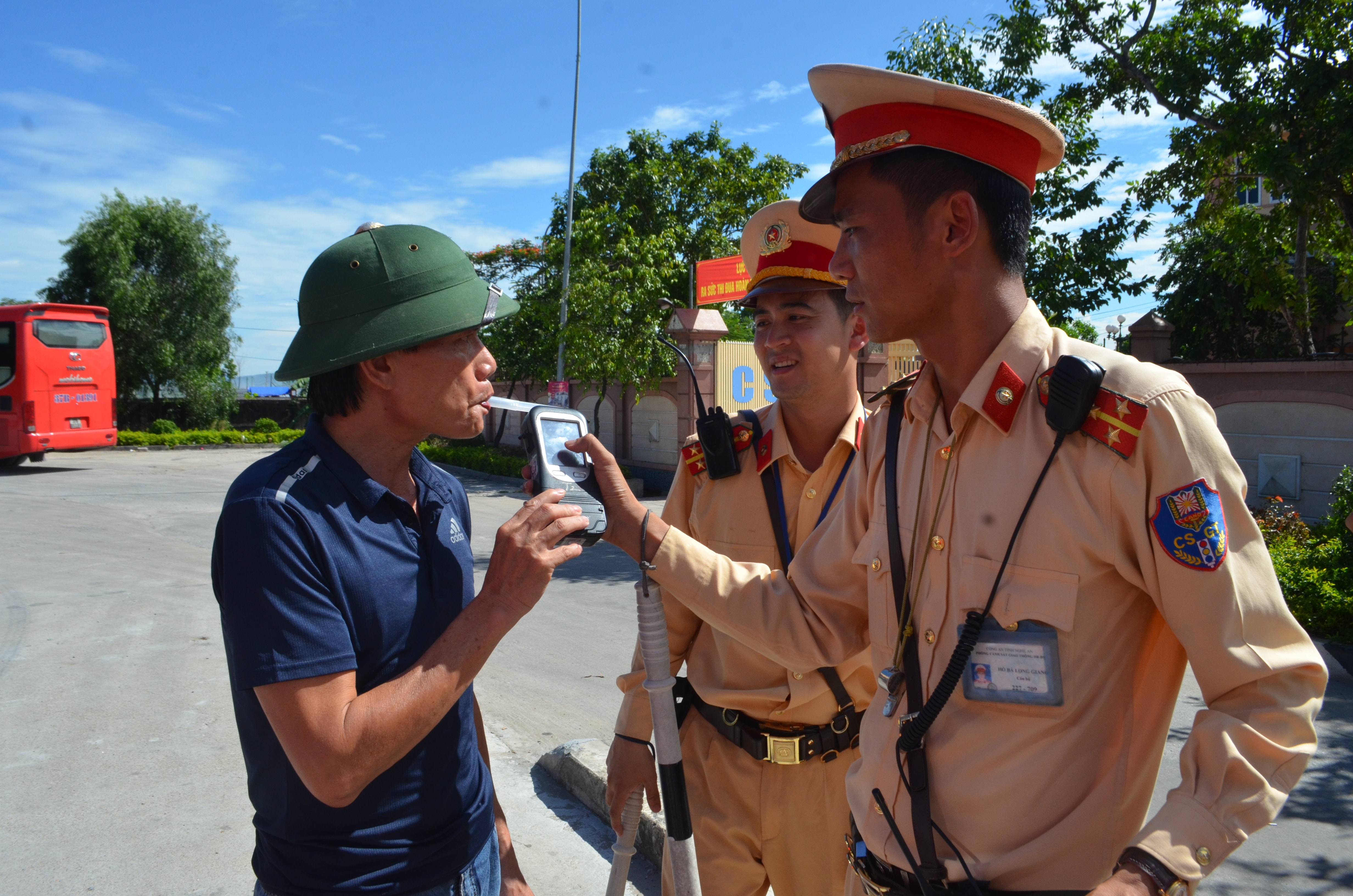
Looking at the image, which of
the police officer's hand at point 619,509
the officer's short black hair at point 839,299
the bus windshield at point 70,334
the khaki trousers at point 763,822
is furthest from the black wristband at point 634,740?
the bus windshield at point 70,334

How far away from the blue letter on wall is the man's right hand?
45.5 ft

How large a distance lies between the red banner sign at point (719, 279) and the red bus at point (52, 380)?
14.3m

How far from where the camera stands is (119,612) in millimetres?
7277

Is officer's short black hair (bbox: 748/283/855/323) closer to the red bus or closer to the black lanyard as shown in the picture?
the black lanyard

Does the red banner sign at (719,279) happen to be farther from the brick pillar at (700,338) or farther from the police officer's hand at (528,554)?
the police officer's hand at (528,554)

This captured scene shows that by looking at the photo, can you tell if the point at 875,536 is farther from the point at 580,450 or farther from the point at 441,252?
the point at 441,252

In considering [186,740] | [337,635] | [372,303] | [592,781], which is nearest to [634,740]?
[337,635]

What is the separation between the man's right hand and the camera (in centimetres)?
235

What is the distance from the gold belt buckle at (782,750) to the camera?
7.23 ft

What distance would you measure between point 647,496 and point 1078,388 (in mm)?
15852

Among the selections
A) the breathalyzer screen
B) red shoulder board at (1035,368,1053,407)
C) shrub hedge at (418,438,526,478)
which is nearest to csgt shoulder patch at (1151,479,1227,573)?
red shoulder board at (1035,368,1053,407)

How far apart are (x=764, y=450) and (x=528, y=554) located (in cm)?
108

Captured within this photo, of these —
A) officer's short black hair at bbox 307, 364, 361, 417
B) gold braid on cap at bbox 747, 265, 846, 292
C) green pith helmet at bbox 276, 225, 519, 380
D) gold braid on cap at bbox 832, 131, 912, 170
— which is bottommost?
officer's short black hair at bbox 307, 364, 361, 417

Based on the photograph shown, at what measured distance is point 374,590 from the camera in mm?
1617
